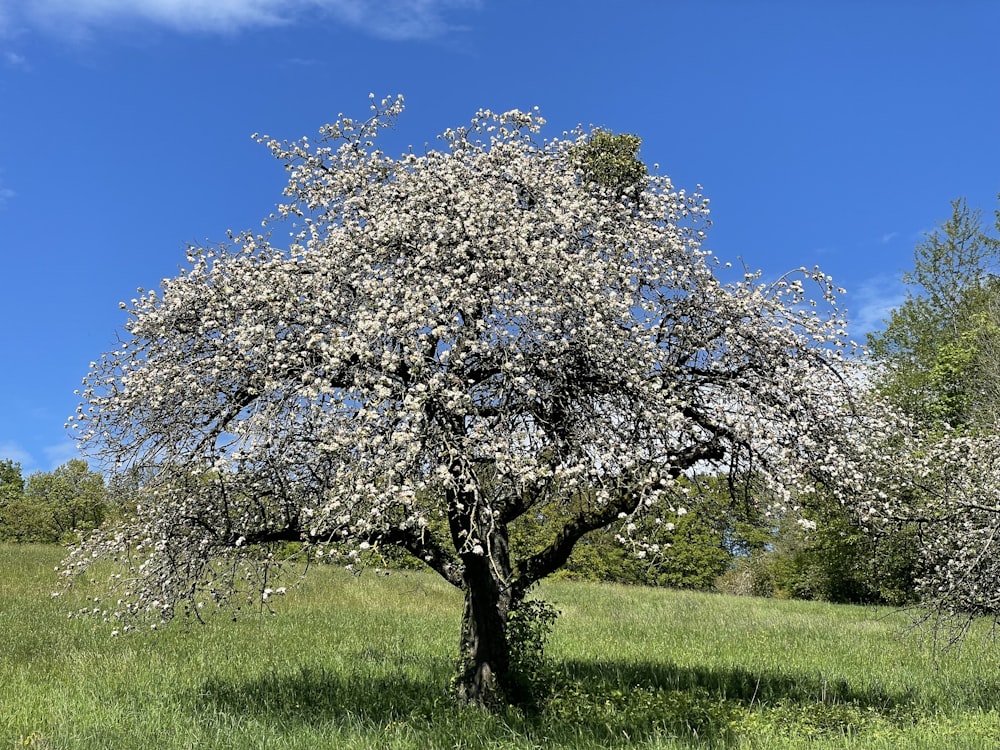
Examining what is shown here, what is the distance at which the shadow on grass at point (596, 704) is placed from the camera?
9.96 m

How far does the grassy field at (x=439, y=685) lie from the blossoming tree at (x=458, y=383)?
59.6 inches

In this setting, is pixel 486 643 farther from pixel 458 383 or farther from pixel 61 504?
pixel 61 504

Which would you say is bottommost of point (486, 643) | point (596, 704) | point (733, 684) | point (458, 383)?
point (733, 684)

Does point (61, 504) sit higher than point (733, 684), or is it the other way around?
point (61, 504)

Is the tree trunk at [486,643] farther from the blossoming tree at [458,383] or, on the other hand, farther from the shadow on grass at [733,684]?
the shadow on grass at [733,684]

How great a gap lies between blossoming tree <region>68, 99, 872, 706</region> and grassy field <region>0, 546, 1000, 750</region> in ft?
4.97

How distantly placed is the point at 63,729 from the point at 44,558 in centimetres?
2241

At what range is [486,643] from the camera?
35.0 ft

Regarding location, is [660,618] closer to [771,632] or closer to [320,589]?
[771,632]

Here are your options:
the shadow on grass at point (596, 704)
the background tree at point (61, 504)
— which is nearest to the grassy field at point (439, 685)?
the shadow on grass at point (596, 704)

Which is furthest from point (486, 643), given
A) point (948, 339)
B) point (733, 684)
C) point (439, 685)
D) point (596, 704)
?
point (948, 339)

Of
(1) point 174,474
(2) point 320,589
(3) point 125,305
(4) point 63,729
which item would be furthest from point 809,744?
(2) point 320,589

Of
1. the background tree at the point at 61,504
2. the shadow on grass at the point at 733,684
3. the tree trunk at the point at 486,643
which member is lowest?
the shadow on grass at the point at 733,684

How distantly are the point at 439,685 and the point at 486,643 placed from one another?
236 centimetres
